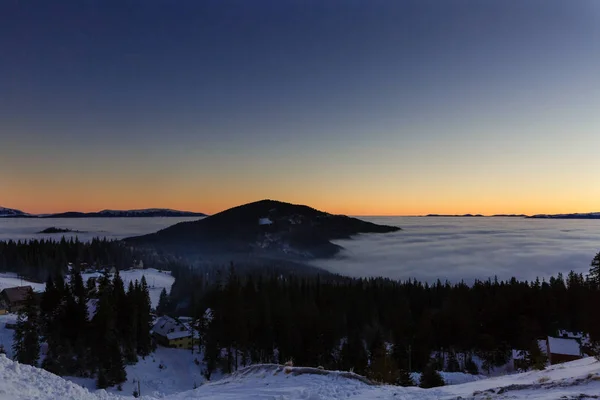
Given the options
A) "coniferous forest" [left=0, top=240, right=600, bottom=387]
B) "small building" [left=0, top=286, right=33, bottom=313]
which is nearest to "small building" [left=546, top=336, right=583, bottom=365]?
"coniferous forest" [left=0, top=240, right=600, bottom=387]

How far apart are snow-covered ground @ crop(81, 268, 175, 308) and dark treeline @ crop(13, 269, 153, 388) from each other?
2420 inches

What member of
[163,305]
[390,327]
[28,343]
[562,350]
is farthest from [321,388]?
[163,305]

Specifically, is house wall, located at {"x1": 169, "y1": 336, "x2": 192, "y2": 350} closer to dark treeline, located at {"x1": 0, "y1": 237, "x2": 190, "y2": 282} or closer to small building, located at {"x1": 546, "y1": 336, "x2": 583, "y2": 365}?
small building, located at {"x1": 546, "y1": 336, "x2": 583, "y2": 365}

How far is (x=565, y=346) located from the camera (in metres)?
47.3

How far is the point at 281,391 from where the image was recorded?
42.2 feet

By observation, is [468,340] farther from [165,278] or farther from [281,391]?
[165,278]

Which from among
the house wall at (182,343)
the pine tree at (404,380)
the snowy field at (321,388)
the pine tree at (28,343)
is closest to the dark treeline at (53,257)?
the house wall at (182,343)

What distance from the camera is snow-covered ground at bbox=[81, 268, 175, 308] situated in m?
116

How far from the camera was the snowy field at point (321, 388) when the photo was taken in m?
9.73

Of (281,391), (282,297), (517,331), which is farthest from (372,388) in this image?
(282,297)

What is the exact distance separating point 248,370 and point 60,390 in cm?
797

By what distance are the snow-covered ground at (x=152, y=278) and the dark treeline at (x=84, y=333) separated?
61464 millimetres

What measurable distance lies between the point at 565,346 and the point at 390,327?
27646 millimetres

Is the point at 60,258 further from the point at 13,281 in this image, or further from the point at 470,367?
the point at 470,367
